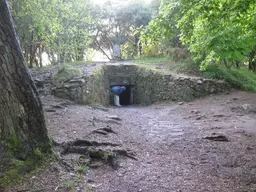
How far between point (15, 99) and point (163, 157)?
3.11 meters

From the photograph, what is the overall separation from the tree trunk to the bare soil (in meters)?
0.47

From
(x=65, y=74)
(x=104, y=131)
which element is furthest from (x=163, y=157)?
(x=65, y=74)

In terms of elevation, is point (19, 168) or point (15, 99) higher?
point (15, 99)

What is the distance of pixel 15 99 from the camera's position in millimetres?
2670

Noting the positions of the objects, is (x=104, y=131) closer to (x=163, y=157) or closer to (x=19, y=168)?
(x=163, y=157)

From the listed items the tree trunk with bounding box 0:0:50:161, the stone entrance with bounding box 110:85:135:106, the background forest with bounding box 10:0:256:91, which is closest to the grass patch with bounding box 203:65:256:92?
the background forest with bounding box 10:0:256:91

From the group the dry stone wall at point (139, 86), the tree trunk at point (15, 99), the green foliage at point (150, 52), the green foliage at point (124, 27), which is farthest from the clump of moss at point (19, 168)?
the green foliage at point (124, 27)

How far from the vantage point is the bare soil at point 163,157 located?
3.02 metres

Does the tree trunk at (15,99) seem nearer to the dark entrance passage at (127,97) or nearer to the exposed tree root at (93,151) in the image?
the exposed tree root at (93,151)

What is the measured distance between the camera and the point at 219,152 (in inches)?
179

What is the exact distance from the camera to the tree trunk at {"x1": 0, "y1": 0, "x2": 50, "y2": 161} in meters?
2.58

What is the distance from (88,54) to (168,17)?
22256 millimetres

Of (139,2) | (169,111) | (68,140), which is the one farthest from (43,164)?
(139,2)

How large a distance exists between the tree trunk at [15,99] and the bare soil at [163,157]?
0.47 meters
